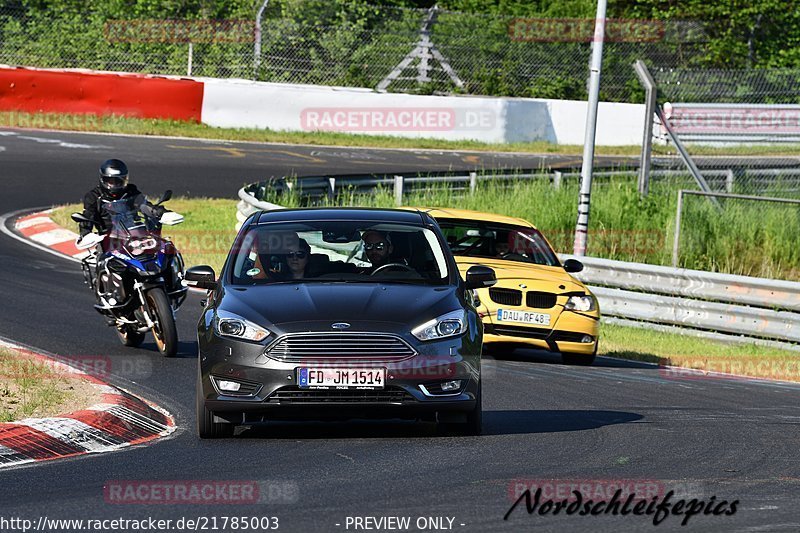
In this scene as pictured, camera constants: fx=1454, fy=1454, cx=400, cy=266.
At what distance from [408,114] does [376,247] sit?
90.8 feet

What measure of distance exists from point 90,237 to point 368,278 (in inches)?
183

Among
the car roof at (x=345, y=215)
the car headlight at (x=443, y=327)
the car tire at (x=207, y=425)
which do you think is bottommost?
the car tire at (x=207, y=425)

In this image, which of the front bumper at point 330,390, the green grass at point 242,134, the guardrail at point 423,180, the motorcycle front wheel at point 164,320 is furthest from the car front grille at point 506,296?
the green grass at point 242,134

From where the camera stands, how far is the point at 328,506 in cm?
679

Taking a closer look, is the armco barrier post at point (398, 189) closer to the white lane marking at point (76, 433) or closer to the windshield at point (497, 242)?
the windshield at point (497, 242)

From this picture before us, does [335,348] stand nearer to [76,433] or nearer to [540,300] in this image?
[76,433]

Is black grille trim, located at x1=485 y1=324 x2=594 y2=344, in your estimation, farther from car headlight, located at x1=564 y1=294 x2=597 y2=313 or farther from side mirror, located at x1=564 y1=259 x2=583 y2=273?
side mirror, located at x1=564 y1=259 x2=583 y2=273

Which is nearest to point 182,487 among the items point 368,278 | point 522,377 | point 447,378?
point 447,378

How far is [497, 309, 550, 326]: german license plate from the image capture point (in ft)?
46.3

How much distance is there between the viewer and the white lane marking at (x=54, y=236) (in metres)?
20.9

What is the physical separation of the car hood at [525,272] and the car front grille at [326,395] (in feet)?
18.9

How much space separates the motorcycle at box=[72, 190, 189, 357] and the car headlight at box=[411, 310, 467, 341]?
4.78 meters

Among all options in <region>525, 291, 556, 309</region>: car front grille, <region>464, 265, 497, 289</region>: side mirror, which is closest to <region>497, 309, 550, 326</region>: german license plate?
<region>525, 291, 556, 309</region>: car front grille

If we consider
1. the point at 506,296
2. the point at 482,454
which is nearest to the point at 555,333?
the point at 506,296
